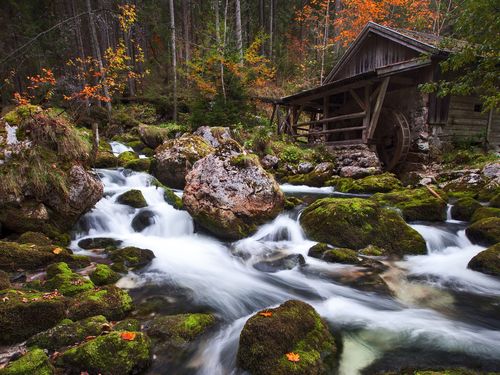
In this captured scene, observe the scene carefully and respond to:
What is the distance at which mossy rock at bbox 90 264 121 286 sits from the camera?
4582 mm

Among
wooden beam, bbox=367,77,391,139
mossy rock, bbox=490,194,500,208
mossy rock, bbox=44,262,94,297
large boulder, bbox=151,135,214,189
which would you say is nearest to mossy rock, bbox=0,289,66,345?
mossy rock, bbox=44,262,94,297

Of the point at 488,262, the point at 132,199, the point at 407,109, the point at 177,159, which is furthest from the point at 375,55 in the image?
the point at 132,199

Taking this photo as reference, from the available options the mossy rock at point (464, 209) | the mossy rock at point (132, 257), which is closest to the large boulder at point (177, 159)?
the mossy rock at point (132, 257)

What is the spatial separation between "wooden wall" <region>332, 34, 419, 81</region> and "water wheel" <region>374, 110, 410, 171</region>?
249 centimetres

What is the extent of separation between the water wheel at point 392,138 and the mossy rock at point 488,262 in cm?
775

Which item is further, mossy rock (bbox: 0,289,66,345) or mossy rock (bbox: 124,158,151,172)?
mossy rock (bbox: 124,158,151,172)

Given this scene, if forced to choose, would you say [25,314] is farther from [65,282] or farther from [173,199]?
[173,199]

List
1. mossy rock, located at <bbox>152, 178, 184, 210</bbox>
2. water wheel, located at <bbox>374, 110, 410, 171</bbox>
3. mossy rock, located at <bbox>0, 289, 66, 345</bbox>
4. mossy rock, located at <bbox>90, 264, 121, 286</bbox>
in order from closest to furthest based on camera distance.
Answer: mossy rock, located at <bbox>0, 289, 66, 345</bbox>, mossy rock, located at <bbox>90, 264, 121, 286</bbox>, mossy rock, located at <bbox>152, 178, 184, 210</bbox>, water wheel, located at <bbox>374, 110, 410, 171</bbox>

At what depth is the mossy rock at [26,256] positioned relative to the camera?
4648 mm

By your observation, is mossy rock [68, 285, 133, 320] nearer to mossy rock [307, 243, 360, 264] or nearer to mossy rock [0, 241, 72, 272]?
mossy rock [0, 241, 72, 272]

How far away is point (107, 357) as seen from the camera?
108 inches

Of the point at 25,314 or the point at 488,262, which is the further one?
the point at 488,262

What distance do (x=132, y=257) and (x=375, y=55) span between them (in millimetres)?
14528

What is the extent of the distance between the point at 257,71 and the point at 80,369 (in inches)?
623
